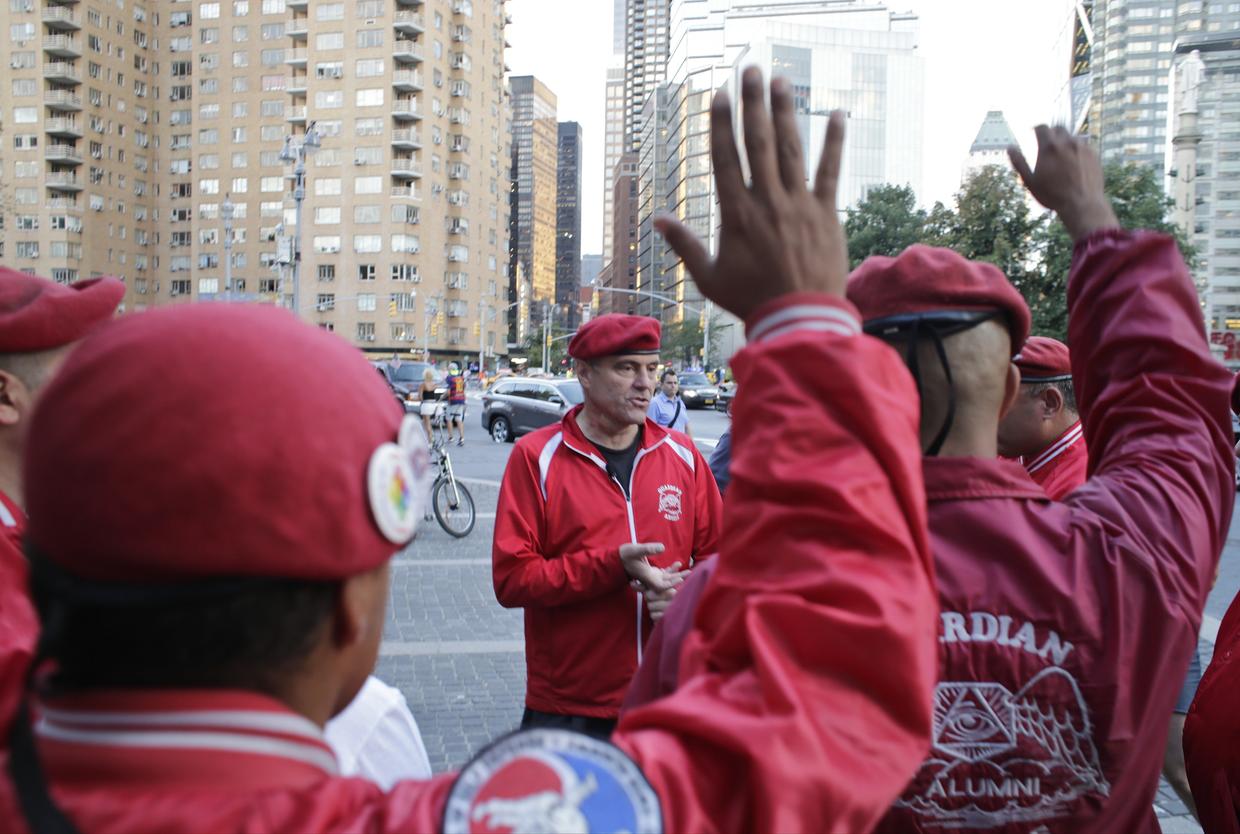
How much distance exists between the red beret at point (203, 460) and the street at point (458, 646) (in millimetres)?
3897

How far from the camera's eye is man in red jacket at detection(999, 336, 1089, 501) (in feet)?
11.6

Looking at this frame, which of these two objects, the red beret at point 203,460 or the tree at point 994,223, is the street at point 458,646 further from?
the tree at point 994,223

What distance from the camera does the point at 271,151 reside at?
89.8 meters

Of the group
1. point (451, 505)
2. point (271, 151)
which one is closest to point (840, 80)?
point (271, 151)

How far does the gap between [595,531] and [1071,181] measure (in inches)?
86.4

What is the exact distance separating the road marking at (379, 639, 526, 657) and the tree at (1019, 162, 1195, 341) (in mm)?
23853

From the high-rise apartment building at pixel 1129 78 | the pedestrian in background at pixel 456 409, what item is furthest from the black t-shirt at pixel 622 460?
the high-rise apartment building at pixel 1129 78

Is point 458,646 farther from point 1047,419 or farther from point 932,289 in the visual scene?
point 932,289

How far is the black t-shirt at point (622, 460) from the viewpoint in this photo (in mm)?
3863

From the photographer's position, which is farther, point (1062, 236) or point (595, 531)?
point (1062, 236)

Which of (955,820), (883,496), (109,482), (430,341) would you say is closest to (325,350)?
(109,482)

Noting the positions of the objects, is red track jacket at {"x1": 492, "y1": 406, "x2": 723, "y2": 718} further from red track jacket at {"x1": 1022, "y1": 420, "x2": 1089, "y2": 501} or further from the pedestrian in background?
the pedestrian in background

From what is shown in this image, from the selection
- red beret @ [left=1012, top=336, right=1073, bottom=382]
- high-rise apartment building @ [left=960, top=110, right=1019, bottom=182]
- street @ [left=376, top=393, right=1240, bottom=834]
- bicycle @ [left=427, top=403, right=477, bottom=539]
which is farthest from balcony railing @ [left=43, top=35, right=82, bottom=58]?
high-rise apartment building @ [left=960, top=110, right=1019, bottom=182]

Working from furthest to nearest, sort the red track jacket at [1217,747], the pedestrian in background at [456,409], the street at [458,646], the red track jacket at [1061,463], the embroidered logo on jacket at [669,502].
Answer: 1. the pedestrian in background at [456,409]
2. the street at [458,646]
3. the embroidered logo on jacket at [669,502]
4. the red track jacket at [1061,463]
5. the red track jacket at [1217,747]
